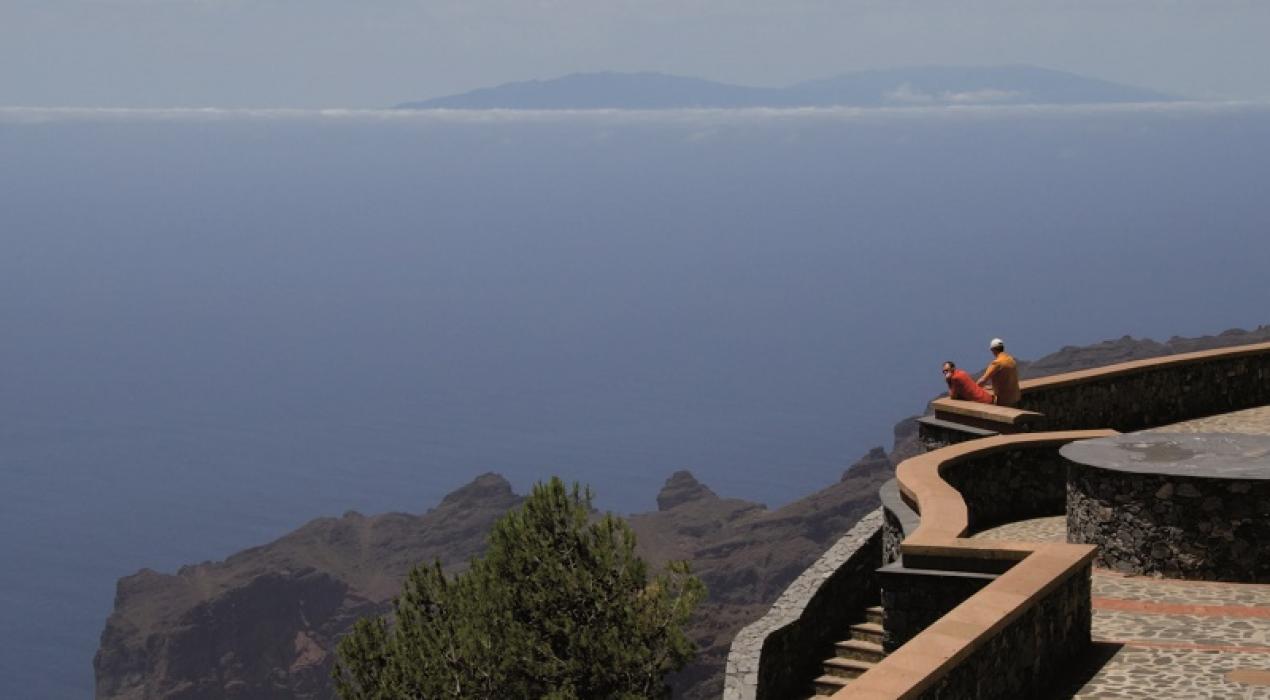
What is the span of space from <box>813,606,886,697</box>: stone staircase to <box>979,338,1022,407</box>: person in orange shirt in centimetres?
292

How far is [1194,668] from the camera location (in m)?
10.7

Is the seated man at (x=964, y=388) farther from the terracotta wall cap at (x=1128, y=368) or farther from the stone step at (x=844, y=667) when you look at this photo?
the stone step at (x=844, y=667)

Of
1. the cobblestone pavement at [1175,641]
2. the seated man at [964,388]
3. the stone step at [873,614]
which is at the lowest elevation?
the stone step at [873,614]

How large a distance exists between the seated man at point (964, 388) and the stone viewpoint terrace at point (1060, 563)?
30cm

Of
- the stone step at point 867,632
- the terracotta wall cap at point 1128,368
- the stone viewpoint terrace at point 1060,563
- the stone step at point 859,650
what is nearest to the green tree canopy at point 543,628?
the stone viewpoint terrace at point 1060,563

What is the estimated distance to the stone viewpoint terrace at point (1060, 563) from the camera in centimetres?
1010

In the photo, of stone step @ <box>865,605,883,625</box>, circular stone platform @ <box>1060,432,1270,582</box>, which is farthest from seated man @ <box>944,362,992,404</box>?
circular stone platform @ <box>1060,432,1270,582</box>

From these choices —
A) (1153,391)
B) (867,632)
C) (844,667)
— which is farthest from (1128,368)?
(844,667)

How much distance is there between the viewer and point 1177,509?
13859 millimetres

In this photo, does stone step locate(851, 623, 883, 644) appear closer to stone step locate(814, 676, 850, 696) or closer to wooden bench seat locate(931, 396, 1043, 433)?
Result: stone step locate(814, 676, 850, 696)

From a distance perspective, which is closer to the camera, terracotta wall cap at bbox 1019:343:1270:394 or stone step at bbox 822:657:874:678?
stone step at bbox 822:657:874:678

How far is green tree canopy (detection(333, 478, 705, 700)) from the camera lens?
901 inches

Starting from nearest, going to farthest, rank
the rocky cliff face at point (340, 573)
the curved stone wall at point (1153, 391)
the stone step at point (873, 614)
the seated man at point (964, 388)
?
the stone step at point (873, 614) → the seated man at point (964, 388) → the curved stone wall at point (1153, 391) → the rocky cliff face at point (340, 573)

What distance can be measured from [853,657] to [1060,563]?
6.91m
